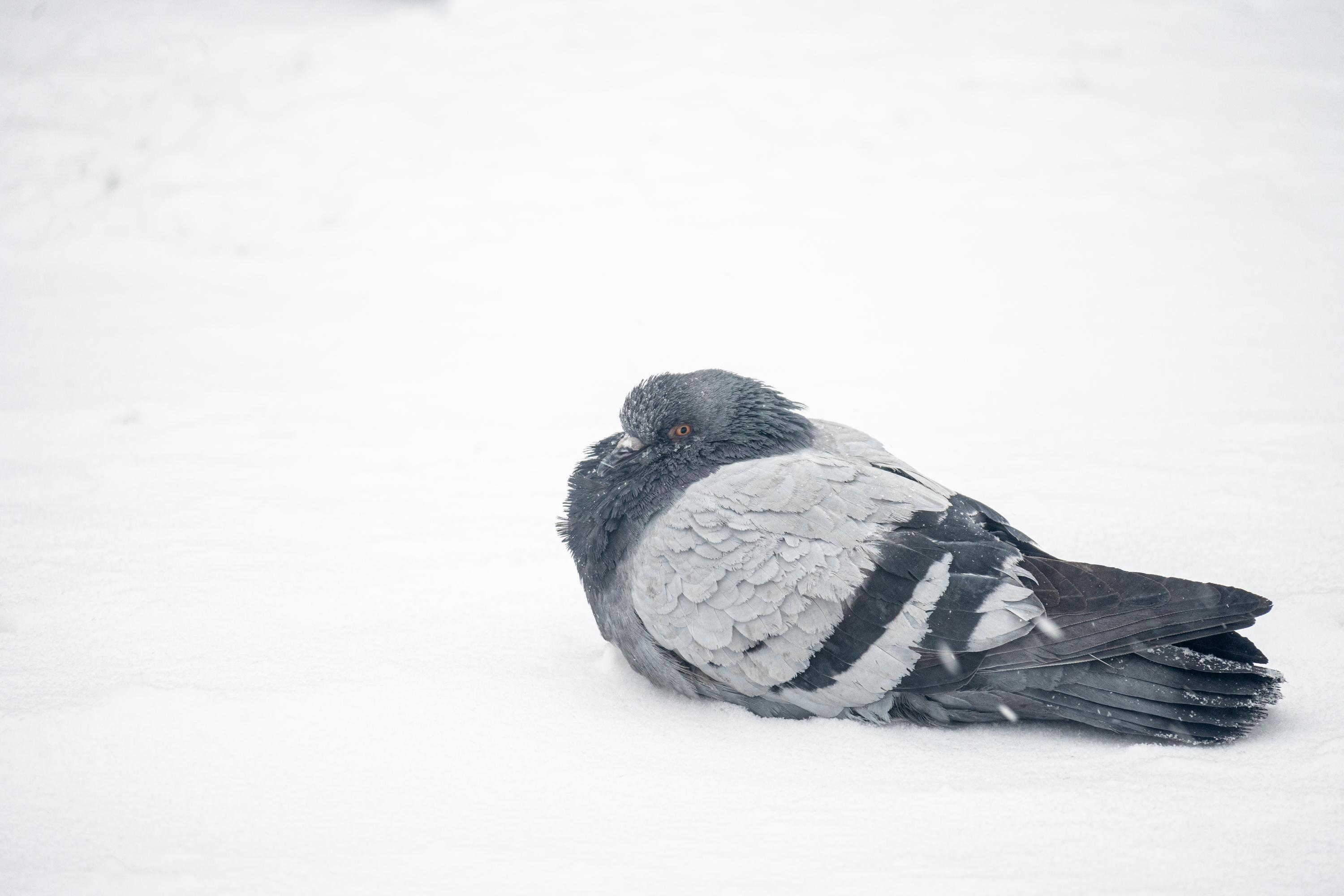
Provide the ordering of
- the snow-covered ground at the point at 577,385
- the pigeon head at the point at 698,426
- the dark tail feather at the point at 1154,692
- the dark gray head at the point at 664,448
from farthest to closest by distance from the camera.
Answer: the pigeon head at the point at 698,426 → the dark gray head at the point at 664,448 → the dark tail feather at the point at 1154,692 → the snow-covered ground at the point at 577,385

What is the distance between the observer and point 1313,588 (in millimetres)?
3945

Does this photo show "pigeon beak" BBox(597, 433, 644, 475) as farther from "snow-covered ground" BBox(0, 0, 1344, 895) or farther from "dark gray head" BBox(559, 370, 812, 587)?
"snow-covered ground" BBox(0, 0, 1344, 895)

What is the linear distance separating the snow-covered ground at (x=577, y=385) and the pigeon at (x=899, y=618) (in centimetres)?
13

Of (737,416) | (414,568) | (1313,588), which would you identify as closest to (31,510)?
(414,568)

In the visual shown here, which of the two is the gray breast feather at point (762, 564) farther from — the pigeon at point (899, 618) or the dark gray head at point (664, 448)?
the dark gray head at point (664, 448)

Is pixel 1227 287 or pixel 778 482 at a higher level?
pixel 1227 287

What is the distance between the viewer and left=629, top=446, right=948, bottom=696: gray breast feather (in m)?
3.15

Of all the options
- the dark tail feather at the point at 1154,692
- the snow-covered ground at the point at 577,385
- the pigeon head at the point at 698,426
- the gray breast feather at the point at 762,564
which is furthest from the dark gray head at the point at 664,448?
the dark tail feather at the point at 1154,692

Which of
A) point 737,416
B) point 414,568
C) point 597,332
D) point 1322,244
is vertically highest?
point 1322,244

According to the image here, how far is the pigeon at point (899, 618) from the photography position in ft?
10.0

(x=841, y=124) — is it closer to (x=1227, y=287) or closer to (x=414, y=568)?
(x=1227, y=287)

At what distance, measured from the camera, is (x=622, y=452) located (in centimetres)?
371

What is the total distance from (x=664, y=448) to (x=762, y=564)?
0.67 meters

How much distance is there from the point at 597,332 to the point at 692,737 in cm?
413
